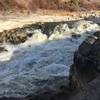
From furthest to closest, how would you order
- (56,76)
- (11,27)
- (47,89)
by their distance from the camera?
(11,27) < (56,76) < (47,89)

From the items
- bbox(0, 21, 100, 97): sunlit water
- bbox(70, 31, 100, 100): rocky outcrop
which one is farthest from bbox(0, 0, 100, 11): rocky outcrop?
bbox(70, 31, 100, 100): rocky outcrop

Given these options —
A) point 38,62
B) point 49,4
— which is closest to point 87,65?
point 38,62

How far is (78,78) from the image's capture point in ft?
22.4

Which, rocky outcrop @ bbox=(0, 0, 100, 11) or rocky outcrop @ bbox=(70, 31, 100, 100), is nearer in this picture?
rocky outcrop @ bbox=(70, 31, 100, 100)

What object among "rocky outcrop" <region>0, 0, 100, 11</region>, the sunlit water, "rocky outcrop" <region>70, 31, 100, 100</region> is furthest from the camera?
"rocky outcrop" <region>0, 0, 100, 11</region>

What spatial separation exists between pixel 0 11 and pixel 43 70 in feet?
39.4

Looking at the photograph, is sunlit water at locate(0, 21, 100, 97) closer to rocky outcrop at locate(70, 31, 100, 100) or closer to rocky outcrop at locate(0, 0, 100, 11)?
rocky outcrop at locate(70, 31, 100, 100)

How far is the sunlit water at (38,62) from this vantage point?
9.79 m

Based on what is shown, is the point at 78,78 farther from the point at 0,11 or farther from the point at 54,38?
the point at 0,11

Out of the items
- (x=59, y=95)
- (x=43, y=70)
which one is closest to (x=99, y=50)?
(x=59, y=95)

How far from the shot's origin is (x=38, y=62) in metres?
12.0

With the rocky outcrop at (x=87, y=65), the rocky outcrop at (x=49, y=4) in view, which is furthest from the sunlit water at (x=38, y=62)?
the rocky outcrop at (x=49, y=4)

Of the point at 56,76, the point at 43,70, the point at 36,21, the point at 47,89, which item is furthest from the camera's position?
the point at 36,21

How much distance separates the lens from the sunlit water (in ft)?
32.1
